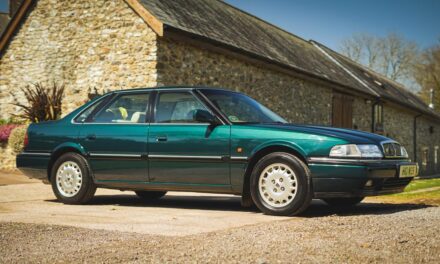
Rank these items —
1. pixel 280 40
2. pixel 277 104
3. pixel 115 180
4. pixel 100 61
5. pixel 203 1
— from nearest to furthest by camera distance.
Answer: pixel 115 180 < pixel 100 61 < pixel 277 104 < pixel 203 1 < pixel 280 40

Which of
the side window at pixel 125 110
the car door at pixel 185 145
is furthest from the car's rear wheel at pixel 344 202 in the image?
the side window at pixel 125 110

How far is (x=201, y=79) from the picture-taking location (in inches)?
569

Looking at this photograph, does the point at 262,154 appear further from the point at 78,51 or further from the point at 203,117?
the point at 78,51

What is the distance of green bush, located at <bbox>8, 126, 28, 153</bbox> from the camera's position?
14172mm

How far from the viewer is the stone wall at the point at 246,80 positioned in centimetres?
1349

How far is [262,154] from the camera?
20.9 ft

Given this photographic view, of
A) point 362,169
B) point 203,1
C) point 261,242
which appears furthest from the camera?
point 203,1

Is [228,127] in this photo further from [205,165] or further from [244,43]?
[244,43]

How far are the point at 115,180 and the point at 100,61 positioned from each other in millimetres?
7459

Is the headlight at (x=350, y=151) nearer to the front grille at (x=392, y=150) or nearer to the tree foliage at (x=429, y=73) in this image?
the front grille at (x=392, y=150)

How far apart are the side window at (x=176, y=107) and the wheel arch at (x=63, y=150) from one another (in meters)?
1.19

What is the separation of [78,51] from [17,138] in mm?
2701

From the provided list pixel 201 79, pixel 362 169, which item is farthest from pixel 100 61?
pixel 362 169

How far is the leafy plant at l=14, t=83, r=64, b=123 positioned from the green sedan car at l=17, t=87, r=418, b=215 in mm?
6919
